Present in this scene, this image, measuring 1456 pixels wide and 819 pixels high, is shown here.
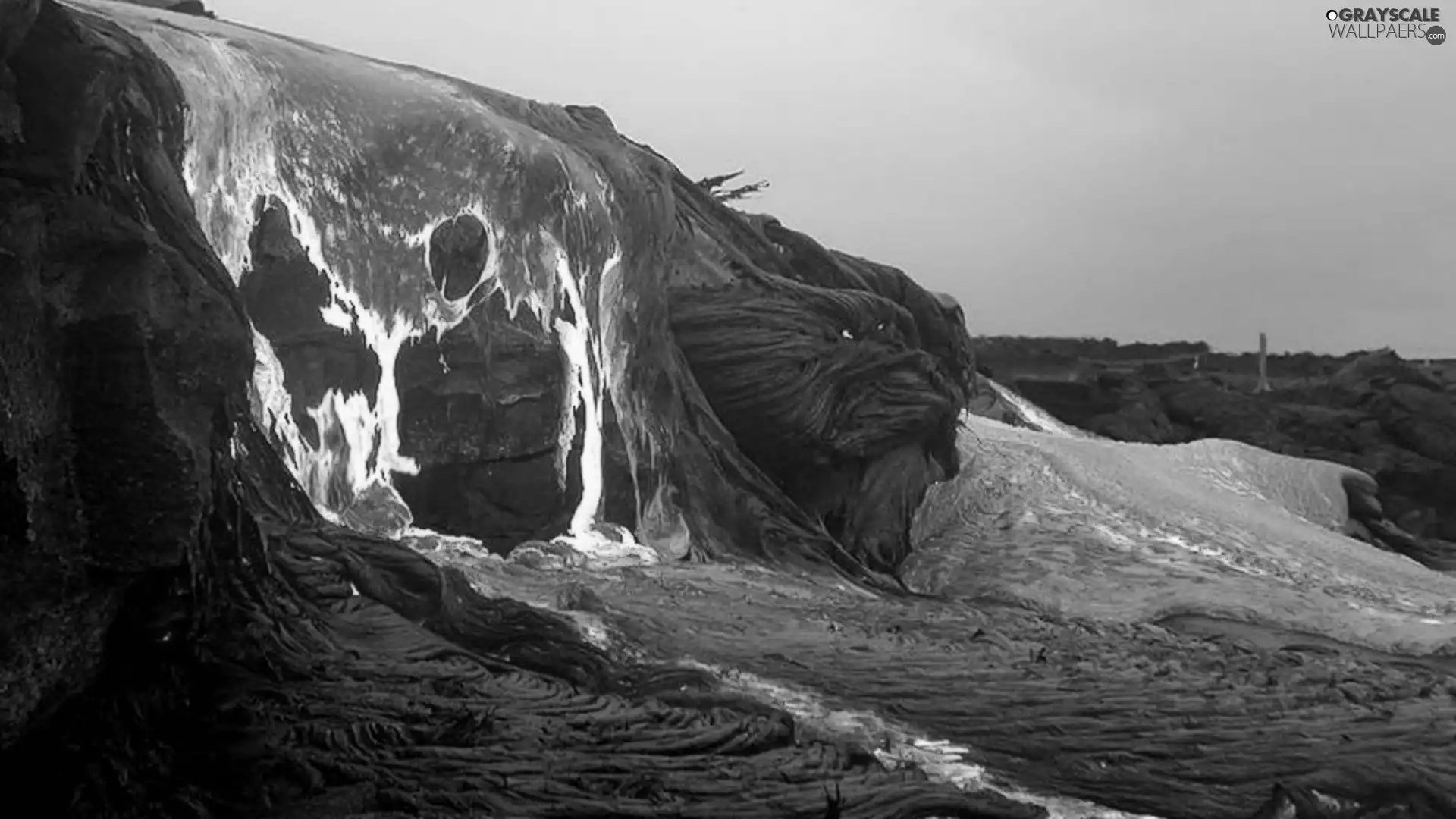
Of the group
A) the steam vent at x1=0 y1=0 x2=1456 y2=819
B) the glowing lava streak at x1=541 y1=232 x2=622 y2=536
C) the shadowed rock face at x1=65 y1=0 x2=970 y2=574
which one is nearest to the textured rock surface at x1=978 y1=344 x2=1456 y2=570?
the steam vent at x1=0 y1=0 x2=1456 y2=819

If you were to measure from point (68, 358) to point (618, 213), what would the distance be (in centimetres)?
546

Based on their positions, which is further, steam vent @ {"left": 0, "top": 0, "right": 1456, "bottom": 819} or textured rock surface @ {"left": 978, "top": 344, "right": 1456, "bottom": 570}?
textured rock surface @ {"left": 978, "top": 344, "right": 1456, "bottom": 570}

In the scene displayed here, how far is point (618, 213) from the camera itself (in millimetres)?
8984

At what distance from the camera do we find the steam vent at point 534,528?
382 cm

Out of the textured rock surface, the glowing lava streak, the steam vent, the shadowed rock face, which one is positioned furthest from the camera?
the textured rock surface

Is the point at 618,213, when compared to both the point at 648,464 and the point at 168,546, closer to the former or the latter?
the point at 648,464

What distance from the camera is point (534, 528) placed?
782 cm

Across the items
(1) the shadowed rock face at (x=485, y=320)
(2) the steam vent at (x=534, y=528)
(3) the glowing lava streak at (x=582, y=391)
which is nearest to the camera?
(2) the steam vent at (x=534, y=528)

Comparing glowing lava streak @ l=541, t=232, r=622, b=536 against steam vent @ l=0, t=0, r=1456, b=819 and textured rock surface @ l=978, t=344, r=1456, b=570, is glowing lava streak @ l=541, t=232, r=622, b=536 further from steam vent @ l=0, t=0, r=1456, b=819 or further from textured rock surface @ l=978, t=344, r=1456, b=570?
textured rock surface @ l=978, t=344, r=1456, b=570

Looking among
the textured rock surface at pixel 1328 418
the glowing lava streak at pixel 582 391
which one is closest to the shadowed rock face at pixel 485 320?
the glowing lava streak at pixel 582 391

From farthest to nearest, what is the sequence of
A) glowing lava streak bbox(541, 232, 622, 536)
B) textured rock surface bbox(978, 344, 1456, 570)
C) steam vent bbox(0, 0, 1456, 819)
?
textured rock surface bbox(978, 344, 1456, 570)
glowing lava streak bbox(541, 232, 622, 536)
steam vent bbox(0, 0, 1456, 819)

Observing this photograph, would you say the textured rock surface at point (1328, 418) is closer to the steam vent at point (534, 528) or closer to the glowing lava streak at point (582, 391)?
the steam vent at point (534, 528)

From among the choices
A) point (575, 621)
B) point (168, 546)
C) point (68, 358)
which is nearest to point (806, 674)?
point (575, 621)

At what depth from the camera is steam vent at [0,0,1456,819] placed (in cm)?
382
